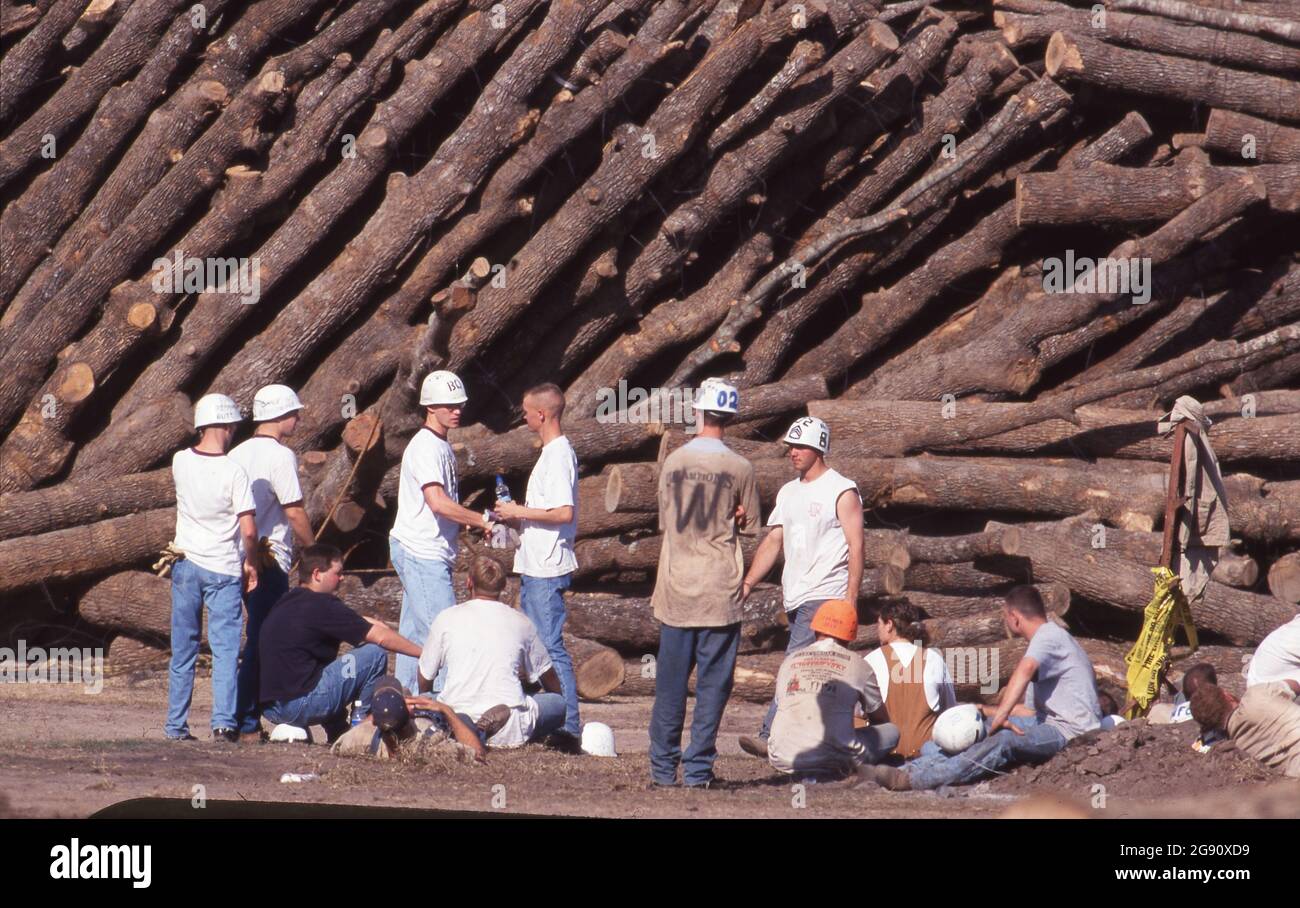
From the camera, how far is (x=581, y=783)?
727 centimetres

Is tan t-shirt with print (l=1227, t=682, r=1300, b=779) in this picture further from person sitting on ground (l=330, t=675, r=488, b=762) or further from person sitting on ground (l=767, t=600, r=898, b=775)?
person sitting on ground (l=330, t=675, r=488, b=762)

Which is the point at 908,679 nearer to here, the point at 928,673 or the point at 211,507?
the point at 928,673

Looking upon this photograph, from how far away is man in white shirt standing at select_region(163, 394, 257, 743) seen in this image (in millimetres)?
8047

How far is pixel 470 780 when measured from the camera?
717 cm

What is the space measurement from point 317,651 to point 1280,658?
186 inches

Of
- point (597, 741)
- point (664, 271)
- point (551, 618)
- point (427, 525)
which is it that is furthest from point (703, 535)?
point (664, 271)

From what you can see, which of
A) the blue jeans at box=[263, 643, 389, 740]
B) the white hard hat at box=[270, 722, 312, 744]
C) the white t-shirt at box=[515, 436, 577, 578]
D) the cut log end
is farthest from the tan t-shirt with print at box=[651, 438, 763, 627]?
the cut log end

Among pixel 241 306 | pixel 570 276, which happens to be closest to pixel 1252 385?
pixel 570 276

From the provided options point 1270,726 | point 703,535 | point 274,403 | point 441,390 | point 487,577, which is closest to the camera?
point 1270,726

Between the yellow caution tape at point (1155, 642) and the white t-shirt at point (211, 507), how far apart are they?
491 cm

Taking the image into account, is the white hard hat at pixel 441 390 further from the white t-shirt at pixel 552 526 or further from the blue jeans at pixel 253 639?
the blue jeans at pixel 253 639

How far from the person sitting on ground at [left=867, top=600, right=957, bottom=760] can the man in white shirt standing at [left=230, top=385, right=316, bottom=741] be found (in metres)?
3.10

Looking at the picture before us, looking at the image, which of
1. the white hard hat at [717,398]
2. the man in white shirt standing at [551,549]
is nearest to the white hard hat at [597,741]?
the man in white shirt standing at [551,549]

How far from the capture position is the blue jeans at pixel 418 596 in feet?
27.3
